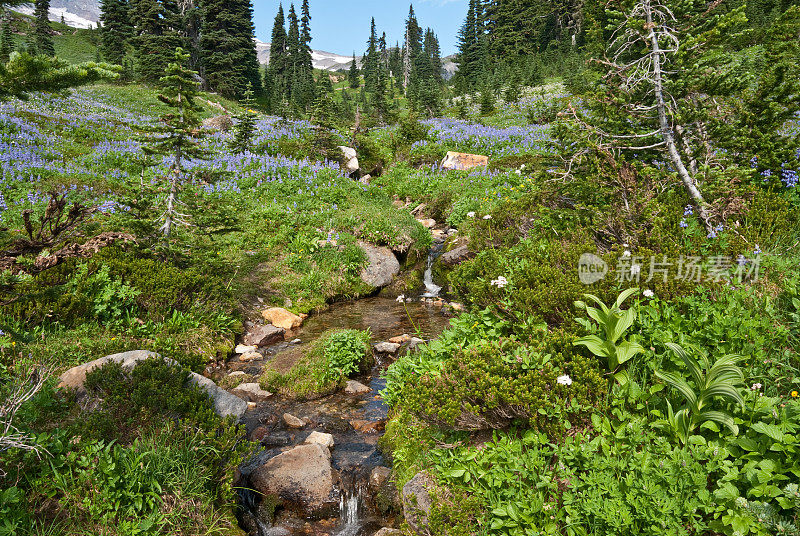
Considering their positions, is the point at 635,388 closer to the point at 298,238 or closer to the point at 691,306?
the point at 691,306

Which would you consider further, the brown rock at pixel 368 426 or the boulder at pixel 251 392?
the boulder at pixel 251 392

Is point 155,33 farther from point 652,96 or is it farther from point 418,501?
point 418,501

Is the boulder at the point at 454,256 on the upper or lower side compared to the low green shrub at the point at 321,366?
upper

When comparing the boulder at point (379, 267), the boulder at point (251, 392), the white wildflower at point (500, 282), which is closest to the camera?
the white wildflower at point (500, 282)

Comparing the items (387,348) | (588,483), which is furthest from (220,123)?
(588,483)

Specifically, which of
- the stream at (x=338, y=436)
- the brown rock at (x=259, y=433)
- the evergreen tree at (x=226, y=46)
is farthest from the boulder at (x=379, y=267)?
the evergreen tree at (x=226, y=46)

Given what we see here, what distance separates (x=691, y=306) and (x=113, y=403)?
634 cm

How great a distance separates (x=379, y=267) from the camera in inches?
497

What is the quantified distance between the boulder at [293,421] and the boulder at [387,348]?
8.31 ft

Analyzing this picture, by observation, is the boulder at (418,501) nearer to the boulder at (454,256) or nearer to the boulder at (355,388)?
the boulder at (355,388)

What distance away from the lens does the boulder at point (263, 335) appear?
8.95 metres

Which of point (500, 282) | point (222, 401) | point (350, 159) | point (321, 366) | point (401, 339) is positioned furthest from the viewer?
point (350, 159)

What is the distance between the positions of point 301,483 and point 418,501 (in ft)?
5.11
